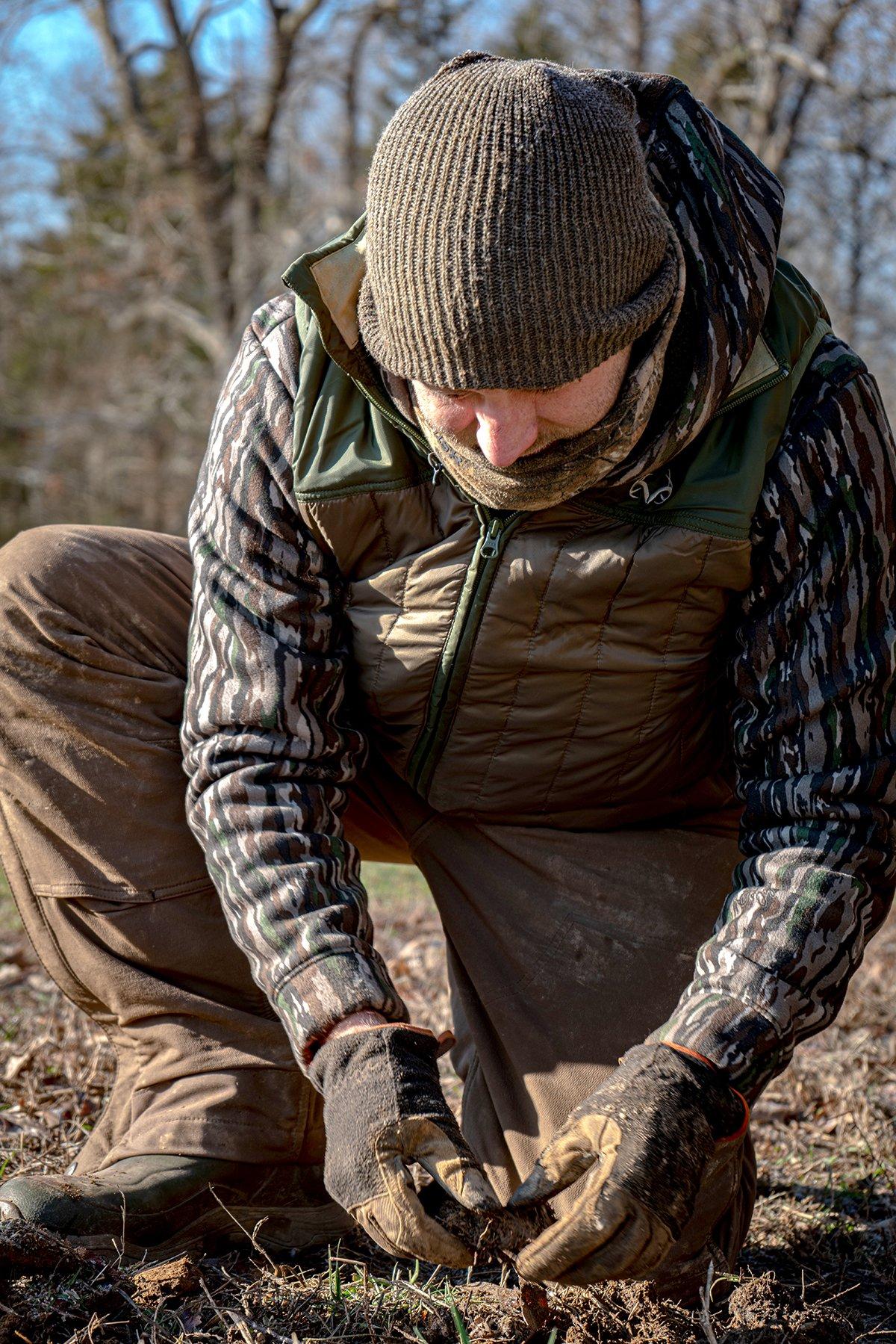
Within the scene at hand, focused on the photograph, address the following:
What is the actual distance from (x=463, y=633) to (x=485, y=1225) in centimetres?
89

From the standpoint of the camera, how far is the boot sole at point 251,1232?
6.75 feet

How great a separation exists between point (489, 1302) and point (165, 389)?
18.6 meters

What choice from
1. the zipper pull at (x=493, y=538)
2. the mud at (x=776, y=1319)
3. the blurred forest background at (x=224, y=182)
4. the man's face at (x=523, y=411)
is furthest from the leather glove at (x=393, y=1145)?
the blurred forest background at (x=224, y=182)

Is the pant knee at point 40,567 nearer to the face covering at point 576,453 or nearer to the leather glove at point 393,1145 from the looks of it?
the face covering at point 576,453

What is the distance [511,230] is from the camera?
5.28 ft

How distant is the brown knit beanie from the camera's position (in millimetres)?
1616

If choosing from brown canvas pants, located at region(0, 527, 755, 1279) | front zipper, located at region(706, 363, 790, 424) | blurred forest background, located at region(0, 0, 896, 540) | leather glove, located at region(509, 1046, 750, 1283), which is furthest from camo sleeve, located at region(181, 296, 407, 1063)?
blurred forest background, located at region(0, 0, 896, 540)

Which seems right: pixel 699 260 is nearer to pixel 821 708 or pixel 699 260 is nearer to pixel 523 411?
pixel 523 411

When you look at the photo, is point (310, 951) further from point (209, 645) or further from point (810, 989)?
point (810, 989)

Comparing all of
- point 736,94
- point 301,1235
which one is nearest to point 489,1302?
point 301,1235

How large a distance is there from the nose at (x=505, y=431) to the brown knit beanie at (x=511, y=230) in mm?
67

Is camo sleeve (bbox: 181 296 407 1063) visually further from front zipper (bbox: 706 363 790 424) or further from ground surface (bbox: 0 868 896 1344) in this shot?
front zipper (bbox: 706 363 790 424)

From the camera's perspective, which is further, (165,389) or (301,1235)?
(165,389)

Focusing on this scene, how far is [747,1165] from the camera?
2.21 meters
